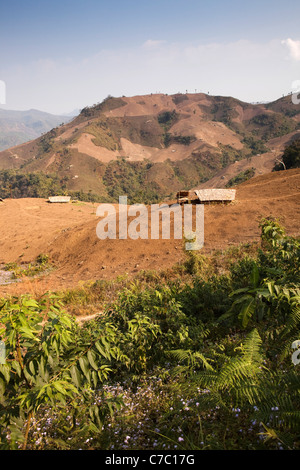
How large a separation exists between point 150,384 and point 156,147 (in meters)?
149

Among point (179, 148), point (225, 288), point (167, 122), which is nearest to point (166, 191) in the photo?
point (179, 148)

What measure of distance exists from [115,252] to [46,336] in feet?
31.2

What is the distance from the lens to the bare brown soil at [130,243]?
966 centimetres

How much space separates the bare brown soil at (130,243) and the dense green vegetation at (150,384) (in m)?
4.93

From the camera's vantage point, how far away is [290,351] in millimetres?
2525

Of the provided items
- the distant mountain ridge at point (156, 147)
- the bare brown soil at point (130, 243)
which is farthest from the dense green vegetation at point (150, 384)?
the distant mountain ridge at point (156, 147)

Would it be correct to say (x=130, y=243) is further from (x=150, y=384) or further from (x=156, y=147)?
(x=156, y=147)

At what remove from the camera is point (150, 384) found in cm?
270

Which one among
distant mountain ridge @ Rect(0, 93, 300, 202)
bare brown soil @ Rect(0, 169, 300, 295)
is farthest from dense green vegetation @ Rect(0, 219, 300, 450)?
distant mountain ridge @ Rect(0, 93, 300, 202)

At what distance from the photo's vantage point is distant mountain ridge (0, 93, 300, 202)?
101m

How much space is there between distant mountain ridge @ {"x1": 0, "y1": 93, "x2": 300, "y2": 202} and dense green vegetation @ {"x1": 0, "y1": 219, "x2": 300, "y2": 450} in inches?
2494

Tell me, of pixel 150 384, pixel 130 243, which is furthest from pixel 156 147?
pixel 150 384

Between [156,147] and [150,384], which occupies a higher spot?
[156,147]
